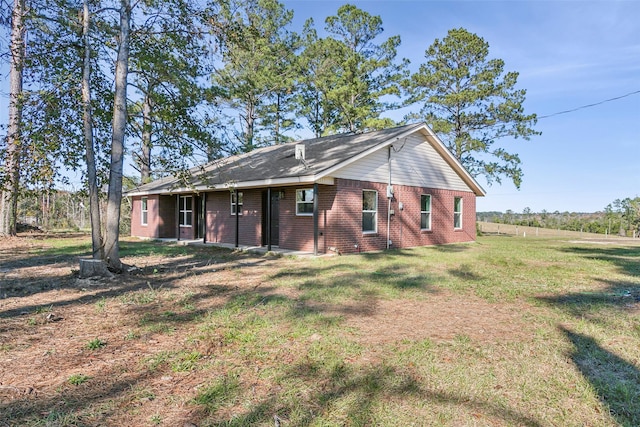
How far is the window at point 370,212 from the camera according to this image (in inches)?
514

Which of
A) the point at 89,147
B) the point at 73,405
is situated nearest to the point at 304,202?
the point at 89,147

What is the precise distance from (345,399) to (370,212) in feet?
34.5

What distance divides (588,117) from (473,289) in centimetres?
1541

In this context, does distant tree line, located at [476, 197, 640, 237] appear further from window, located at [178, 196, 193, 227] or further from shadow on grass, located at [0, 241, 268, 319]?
shadow on grass, located at [0, 241, 268, 319]

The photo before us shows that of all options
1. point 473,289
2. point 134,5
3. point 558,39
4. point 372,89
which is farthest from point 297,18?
point 473,289

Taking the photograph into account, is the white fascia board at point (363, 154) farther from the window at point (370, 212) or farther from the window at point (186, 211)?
the window at point (186, 211)

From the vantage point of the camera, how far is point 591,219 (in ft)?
139

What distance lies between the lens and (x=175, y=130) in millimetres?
8781

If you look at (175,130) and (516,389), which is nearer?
(516,389)

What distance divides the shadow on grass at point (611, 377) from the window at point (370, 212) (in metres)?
9.08

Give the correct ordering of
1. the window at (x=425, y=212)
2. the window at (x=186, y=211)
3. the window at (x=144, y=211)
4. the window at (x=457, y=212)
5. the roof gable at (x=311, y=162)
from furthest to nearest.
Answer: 1. the window at (x=144, y=211)
2. the window at (x=186, y=211)
3. the window at (x=457, y=212)
4. the window at (x=425, y=212)
5. the roof gable at (x=311, y=162)

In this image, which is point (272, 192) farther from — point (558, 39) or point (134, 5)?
point (558, 39)

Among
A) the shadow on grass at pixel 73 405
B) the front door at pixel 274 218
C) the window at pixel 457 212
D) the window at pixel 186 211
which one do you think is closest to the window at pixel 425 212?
the window at pixel 457 212

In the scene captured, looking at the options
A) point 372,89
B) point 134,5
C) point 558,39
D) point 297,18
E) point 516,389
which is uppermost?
point 297,18
